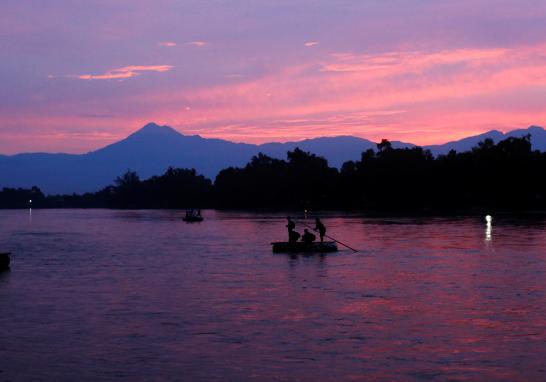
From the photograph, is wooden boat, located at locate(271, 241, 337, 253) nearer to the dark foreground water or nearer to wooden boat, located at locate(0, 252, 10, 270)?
the dark foreground water

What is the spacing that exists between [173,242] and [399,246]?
76.8 feet

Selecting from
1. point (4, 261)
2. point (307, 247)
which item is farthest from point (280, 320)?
point (307, 247)

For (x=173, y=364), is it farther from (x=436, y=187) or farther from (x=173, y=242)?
(x=436, y=187)

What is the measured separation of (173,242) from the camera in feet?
247

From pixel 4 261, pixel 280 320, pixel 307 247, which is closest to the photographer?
pixel 280 320

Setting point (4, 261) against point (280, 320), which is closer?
point (280, 320)

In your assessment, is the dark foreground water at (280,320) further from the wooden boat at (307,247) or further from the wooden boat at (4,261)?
the wooden boat at (307,247)

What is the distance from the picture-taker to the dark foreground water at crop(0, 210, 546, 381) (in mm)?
19344

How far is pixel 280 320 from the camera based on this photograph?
26.0m

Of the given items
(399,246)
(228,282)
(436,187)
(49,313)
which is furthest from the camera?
(436,187)

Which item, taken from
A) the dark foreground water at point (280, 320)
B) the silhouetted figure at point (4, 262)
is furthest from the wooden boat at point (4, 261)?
the dark foreground water at point (280, 320)

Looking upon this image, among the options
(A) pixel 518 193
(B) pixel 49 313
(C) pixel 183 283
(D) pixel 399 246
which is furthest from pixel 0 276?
(A) pixel 518 193

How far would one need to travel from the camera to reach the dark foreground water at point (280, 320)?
1934 cm

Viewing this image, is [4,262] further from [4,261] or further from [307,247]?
[307,247]
